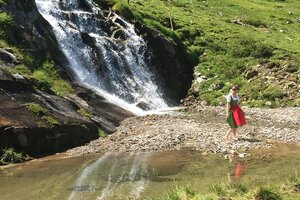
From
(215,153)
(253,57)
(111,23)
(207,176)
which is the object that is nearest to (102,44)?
(111,23)

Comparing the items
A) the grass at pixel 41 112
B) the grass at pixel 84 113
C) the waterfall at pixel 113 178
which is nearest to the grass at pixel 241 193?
the waterfall at pixel 113 178

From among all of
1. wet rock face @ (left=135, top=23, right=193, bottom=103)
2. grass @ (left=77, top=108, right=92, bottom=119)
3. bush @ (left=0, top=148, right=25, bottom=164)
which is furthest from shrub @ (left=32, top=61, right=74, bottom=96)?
wet rock face @ (left=135, top=23, right=193, bottom=103)

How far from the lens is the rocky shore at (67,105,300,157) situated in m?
23.1

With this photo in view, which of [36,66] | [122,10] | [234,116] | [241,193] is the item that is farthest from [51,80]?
[241,193]

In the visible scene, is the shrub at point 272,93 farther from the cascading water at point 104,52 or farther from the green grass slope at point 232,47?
the cascading water at point 104,52

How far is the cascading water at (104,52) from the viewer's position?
4147 centimetres

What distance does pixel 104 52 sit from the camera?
44.3m

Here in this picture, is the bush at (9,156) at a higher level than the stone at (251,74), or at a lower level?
lower

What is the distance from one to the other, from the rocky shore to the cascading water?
850 cm

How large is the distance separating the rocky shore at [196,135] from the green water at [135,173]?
4.14 feet

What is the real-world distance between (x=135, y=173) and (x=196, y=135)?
818 cm

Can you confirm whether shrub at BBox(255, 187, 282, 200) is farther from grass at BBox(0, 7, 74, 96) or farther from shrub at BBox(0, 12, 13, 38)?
shrub at BBox(0, 12, 13, 38)

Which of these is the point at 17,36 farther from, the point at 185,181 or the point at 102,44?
the point at 185,181

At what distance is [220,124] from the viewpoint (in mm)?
30688
